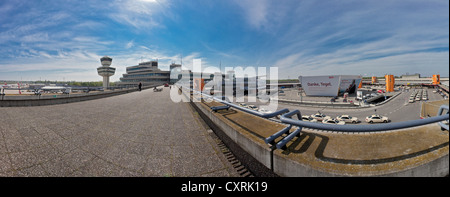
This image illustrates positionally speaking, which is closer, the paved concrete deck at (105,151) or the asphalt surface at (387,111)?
the paved concrete deck at (105,151)

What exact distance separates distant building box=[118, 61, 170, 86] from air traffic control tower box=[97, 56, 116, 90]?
15.6 m

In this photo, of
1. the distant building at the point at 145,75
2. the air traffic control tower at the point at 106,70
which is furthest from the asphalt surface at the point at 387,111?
the distant building at the point at 145,75

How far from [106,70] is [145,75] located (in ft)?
73.9

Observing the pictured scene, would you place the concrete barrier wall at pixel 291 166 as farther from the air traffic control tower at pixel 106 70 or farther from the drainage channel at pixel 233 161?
the air traffic control tower at pixel 106 70

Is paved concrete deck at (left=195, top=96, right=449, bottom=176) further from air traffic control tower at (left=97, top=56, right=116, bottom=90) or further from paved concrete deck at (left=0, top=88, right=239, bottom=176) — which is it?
air traffic control tower at (left=97, top=56, right=116, bottom=90)

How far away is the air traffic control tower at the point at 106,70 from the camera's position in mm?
64125

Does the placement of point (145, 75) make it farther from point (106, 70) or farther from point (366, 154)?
point (366, 154)

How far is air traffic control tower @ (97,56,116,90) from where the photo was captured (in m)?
64.1

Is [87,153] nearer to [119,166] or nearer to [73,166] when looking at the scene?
[73,166]

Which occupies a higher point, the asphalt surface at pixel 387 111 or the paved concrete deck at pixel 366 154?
the paved concrete deck at pixel 366 154

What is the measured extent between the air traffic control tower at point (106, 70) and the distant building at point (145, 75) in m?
15.6
